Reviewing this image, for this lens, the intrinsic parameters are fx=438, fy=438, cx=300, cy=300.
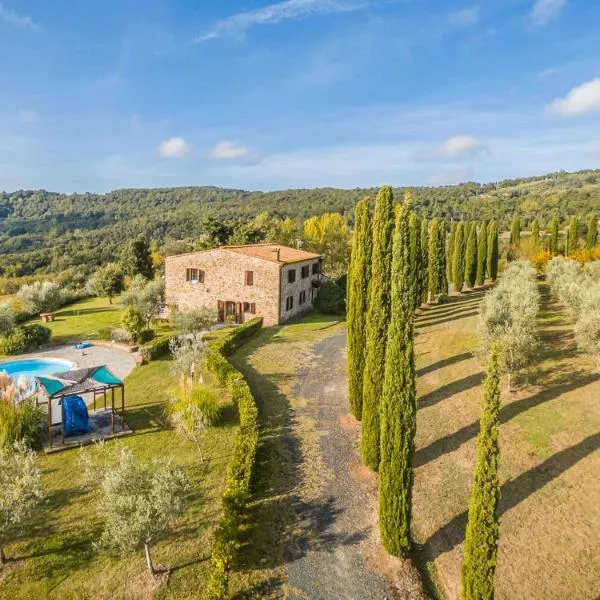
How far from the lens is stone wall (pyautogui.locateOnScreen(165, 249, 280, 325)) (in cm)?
3347

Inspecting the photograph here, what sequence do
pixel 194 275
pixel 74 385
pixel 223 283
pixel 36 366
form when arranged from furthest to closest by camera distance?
pixel 194 275, pixel 223 283, pixel 36 366, pixel 74 385

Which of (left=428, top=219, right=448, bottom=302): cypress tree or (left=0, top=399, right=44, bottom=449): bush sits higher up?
(left=428, top=219, right=448, bottom=302): cypress tree

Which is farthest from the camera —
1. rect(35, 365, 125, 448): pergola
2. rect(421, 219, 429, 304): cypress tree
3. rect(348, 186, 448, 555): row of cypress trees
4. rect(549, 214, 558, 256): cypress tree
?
rect(549, 214, 558, 256): cypress tree

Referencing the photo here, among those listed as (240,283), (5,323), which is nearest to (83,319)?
(5,323)

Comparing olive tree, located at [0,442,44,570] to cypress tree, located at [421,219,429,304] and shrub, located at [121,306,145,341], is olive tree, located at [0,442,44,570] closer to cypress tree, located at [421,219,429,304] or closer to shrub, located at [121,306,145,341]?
shrub, located at [121,306,145,341]

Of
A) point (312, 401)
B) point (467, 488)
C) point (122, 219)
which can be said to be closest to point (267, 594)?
point (467, 488)

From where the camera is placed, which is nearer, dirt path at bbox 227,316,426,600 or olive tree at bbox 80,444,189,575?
olive tree at bbox 80,444,189,575

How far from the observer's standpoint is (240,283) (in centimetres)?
3434

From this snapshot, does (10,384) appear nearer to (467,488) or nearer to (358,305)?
(358,305)

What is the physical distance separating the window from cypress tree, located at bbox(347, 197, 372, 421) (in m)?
21.4

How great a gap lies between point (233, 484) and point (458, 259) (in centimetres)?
4117

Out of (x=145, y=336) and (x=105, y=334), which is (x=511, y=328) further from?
(x=105, y=334)

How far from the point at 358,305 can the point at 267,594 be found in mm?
9970

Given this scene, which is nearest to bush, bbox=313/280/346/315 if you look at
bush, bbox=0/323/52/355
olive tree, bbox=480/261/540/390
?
olive tree, bbox=480/261/540/390
